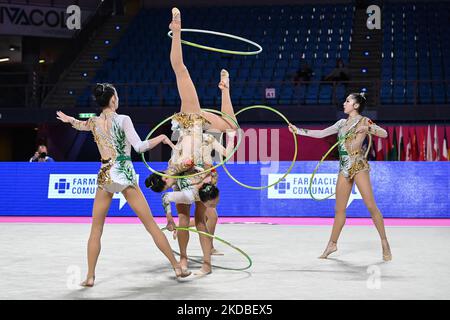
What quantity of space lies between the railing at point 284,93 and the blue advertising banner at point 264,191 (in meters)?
5.31

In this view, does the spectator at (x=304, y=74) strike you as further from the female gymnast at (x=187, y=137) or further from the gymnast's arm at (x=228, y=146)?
the female gymnast at (x=187, y=137)

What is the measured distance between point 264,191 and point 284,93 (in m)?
7.09

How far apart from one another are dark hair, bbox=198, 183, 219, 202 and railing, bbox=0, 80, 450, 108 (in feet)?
45.8

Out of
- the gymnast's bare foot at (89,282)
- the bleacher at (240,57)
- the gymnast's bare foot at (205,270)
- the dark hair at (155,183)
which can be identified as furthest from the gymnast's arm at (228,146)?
the bleacher at (240,57)

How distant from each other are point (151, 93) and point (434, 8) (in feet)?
37.0

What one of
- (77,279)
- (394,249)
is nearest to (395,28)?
(394,249)

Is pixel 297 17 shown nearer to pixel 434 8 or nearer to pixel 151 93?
pixel 434 8

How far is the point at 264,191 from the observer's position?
52.7ft

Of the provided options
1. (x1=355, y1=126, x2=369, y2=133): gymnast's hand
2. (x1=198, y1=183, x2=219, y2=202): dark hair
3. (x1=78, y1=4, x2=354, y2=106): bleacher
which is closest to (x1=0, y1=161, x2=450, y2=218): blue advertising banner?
(x1=78, y1=4, x2=354, y2=106): bleacher

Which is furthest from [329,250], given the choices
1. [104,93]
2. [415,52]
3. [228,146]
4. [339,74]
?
[415,52]

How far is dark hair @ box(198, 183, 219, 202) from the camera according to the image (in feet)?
23.2

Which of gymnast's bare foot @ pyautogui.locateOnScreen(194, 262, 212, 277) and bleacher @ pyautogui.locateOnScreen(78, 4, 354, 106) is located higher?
bleacher @ pyautogui.locateOnScreen(78, 4, 354, 106)

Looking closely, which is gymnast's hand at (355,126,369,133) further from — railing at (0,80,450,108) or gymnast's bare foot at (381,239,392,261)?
railing at (0,80,450,108)

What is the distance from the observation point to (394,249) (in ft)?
32.6
